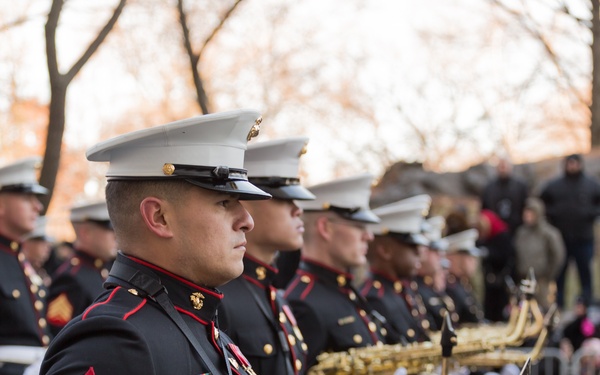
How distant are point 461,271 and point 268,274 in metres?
9.69

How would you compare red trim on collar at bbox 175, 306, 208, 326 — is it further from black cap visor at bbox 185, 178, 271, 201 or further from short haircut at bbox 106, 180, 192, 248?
black cap visor at bbox 185, 178, 271, 201

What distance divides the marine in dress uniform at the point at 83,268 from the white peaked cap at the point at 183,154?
18.2 feet

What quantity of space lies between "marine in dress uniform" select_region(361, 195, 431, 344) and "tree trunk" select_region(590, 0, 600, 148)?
199 inches

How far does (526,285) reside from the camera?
7.25m

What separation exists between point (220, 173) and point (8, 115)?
28.3 m

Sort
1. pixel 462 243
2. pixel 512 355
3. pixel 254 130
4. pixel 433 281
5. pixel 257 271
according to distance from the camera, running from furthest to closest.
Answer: pixel 462 243 < pixel 433 281 < pixel 512 355 < pixel 257 271 < pixel 254 130

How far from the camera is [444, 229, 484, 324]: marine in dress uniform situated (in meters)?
13.4

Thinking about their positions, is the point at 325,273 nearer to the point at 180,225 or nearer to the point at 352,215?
the point at 352,215

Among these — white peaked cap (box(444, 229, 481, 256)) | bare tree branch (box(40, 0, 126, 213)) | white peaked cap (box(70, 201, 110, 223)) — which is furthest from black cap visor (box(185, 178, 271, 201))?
white peaked cap (box(444, 229, 481, 256))

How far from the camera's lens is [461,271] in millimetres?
14273

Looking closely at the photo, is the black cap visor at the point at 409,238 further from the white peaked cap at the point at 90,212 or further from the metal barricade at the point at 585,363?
the metal barricade at the point at 585,363

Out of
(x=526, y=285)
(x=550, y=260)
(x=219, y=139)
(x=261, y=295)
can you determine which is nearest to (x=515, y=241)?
(x=550, y=260)

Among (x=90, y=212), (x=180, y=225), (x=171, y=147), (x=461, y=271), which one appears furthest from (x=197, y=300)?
(x=461, y=271)

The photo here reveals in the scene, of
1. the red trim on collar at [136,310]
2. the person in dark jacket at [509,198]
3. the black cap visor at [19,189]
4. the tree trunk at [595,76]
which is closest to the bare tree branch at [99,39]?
the black cap visor at [19,189]
